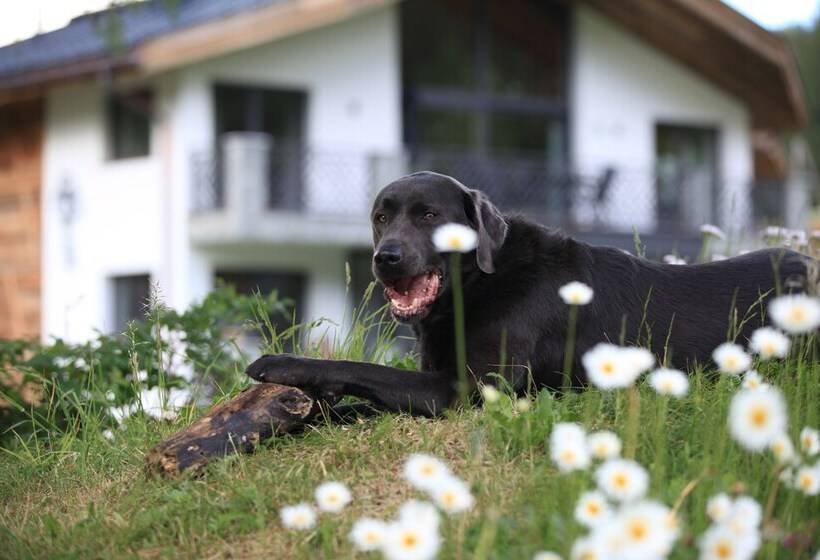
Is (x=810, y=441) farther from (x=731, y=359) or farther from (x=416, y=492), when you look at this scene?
(x=416, y=492)

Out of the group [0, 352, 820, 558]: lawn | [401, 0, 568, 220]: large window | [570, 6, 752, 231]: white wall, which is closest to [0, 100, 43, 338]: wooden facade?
[401, 0, 568, 220]: large window

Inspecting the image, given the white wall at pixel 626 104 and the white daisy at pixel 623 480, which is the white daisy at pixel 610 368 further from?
the white wall at pixel 626 104

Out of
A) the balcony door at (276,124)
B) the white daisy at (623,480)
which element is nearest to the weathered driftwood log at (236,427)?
the white daisy at (623,480)

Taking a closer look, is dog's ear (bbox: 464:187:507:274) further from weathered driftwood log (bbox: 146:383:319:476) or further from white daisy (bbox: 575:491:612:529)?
white daisy (bbox: 575:491:612:529)

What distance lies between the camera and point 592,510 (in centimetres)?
311

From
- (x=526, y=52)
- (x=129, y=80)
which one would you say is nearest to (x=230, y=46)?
(x=129, y=80)

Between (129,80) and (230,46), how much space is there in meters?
2.73

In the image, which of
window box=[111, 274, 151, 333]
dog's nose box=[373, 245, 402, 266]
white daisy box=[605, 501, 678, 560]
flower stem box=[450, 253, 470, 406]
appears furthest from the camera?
window box=[111, 274, 151, 333]

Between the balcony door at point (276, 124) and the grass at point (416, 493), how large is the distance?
14.4m

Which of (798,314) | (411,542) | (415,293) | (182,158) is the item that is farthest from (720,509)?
(182,158)

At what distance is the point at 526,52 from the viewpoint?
23.3 meters

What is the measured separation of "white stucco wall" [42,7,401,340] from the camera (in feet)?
64.2

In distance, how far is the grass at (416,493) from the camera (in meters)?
3.69

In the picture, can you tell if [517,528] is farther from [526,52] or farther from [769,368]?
[526,52]
